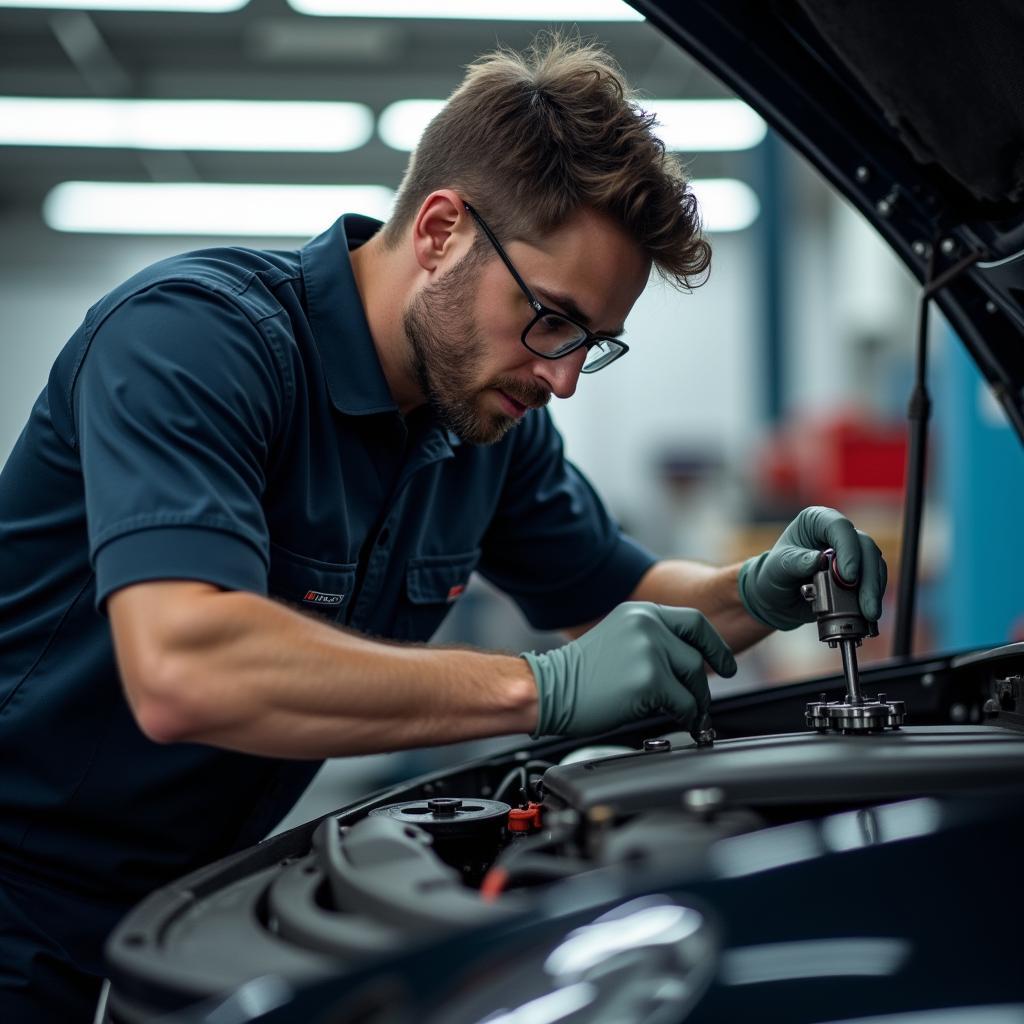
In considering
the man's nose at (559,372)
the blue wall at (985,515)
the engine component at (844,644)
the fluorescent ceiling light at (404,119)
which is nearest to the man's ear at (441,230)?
the man's nose at (559,372)

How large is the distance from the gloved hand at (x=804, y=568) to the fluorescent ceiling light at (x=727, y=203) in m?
6.46

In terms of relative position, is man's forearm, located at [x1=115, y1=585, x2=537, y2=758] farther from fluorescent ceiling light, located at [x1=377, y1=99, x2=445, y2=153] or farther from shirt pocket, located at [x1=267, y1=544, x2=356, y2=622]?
fluorescent ceiling light, located at [x1=377, y1=99, x2=445, y2=153]

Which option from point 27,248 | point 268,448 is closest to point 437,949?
point 268,448

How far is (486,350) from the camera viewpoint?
4.33 feet

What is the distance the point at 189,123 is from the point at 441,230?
6.14m

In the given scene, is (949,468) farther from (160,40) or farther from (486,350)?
(160,40)

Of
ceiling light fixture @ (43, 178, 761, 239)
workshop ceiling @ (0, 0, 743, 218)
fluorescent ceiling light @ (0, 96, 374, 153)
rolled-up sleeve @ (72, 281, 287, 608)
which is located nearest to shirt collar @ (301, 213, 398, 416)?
rolled-up sleeve @ (72, 281, 287, 608)

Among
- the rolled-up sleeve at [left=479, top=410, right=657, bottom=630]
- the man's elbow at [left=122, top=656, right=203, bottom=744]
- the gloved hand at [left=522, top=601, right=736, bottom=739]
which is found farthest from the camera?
the rolled-up sleeve at [left=479, top=410, right=657, bottom=630]

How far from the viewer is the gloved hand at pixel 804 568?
4.00 ft

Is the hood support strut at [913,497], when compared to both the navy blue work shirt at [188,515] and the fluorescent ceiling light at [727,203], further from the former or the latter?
the fluorescent ceiling light at [727,203]

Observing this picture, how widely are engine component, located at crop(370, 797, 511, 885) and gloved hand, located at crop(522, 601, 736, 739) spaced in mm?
99

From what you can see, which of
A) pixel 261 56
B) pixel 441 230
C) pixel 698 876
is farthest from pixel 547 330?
pixel 261 56

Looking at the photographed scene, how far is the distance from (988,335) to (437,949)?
3.89ft

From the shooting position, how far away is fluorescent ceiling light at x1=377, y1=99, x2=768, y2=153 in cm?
648
